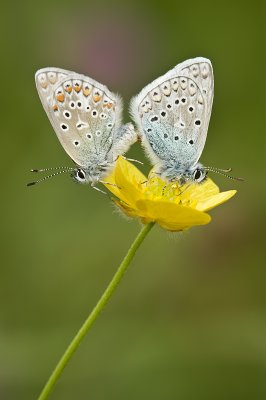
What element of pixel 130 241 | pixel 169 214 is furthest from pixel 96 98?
pixel 130 241

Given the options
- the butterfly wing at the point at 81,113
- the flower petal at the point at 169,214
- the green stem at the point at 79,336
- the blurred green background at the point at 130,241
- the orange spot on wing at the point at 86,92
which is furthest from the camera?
the blurred green background at the point at 130,241

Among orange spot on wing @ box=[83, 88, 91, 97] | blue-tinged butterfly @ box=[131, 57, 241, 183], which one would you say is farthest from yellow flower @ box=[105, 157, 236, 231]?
orange spot on wing @ box=[83, 88, 91, 97]

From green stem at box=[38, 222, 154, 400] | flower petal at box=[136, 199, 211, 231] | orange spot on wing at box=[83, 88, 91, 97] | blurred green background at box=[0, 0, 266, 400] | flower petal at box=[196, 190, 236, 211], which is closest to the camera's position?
green stem at box=[38, 222, 154, 400]

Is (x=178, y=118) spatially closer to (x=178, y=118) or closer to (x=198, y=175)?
(x=178, y=118)

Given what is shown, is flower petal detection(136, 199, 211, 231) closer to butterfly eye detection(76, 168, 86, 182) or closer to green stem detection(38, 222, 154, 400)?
green stem detection(38, 222, 154, 400)

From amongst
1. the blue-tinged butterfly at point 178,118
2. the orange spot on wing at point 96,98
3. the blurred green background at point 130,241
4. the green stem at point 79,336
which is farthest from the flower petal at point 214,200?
the green stem at point 79,336

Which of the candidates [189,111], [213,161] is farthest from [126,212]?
[213,161]

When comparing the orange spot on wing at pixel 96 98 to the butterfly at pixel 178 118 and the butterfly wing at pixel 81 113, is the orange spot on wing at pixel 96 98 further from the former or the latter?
the butterfly at pixel 178 118
